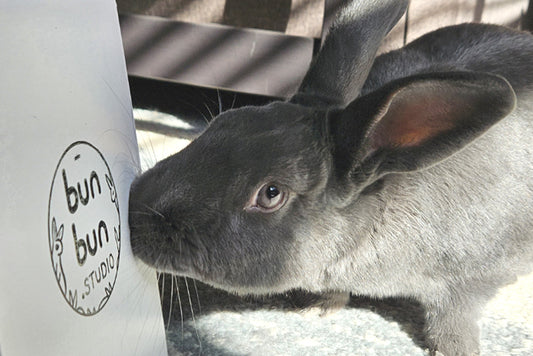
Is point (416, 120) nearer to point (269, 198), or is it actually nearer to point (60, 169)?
point (269, 198)

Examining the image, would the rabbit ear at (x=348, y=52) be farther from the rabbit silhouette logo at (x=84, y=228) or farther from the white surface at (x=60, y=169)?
the rabbit silhouette logo at (x=84, y=228)

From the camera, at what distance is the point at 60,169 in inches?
56.1

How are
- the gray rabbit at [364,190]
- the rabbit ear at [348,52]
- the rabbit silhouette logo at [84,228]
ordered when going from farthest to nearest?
1. the rabbit ear at [348,52]
2. the gray rabbit at [364,190]
3. the rabbit silhouette logo at [84,228]

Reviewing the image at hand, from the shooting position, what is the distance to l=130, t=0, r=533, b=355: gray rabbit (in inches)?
75.4

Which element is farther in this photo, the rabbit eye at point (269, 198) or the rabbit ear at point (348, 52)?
the rabbit ear at point (348, 52)

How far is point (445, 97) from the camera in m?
1.86

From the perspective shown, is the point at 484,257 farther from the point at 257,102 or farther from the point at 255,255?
the point at 257,102

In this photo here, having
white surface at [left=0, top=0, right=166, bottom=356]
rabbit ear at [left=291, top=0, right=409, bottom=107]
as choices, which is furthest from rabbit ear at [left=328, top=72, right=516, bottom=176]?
white surface at [left=0, top=0, right=166, bottom=356]

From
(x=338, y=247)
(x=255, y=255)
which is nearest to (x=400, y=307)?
(x=338, y=247)

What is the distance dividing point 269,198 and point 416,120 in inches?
21.4

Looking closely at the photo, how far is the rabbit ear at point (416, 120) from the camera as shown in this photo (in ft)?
5.71

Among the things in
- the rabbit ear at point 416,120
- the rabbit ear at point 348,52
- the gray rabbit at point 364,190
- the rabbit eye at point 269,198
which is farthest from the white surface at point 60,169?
the rabbit ear at point 348,52

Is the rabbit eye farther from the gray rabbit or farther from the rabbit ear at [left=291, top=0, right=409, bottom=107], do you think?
the rabbit ear at [left=291, top=0, right=409, bottom=107]

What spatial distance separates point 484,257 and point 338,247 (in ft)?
2.10
